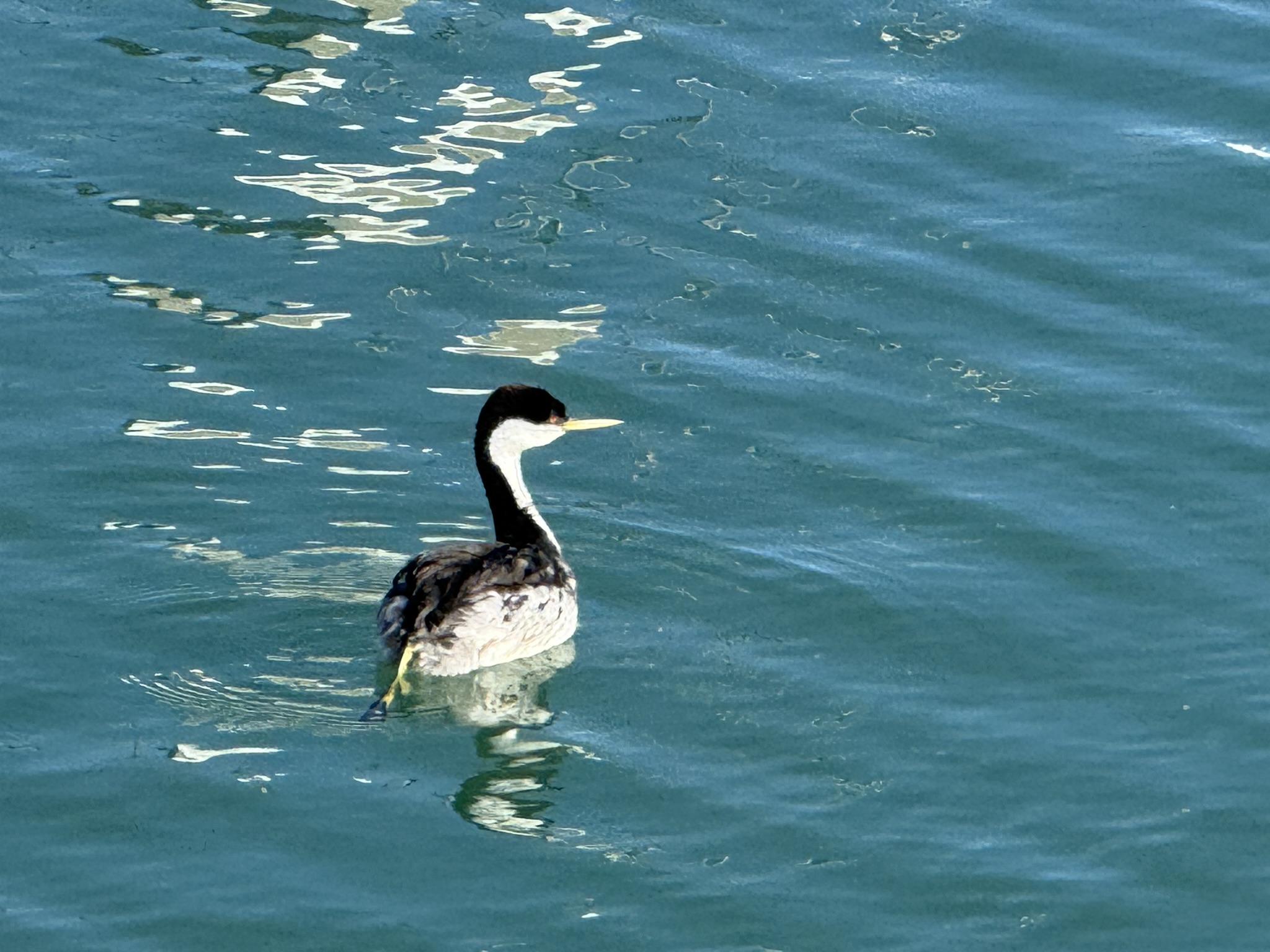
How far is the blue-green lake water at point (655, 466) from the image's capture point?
9.04 metres

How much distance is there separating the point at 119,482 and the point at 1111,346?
534 cm

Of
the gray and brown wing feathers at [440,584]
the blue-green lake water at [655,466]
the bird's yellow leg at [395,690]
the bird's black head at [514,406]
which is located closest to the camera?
the blue-green lake water at [655,466]

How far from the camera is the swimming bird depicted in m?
10.2

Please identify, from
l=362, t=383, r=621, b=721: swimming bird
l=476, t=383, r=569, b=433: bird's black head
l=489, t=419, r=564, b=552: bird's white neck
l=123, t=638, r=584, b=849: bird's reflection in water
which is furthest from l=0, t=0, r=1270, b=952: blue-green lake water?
l=476, t=383, r=569, b=433: bird's black head

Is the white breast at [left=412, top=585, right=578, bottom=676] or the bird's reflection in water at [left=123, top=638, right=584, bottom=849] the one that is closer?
the bird's reflection in water at [left=123, top=638, right=584, bottom=849]

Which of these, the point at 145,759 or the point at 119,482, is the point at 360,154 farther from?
the point at 145,759

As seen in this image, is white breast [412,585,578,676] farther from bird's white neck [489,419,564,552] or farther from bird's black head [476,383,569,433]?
bird's black head [476,383,569,433]

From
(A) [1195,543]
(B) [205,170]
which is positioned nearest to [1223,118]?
(A) [1195,543]

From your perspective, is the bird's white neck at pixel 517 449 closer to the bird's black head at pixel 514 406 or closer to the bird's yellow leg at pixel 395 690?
the bird's black head at pixel 514 406

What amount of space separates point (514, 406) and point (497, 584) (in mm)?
924

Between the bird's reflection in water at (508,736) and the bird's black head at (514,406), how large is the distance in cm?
111

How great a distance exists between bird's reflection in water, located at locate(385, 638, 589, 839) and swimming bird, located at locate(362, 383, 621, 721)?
0.07 m

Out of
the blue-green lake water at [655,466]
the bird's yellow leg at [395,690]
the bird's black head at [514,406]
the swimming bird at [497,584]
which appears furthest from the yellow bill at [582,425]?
the bird's yellow leg at [395,690]

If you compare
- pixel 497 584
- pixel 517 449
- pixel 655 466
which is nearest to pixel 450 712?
pixel 497 584
